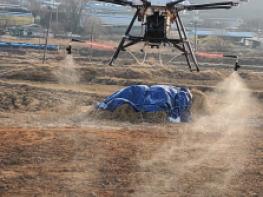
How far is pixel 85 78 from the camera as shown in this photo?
34.6m

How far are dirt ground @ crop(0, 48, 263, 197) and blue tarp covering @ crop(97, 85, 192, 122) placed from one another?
2.28 feet

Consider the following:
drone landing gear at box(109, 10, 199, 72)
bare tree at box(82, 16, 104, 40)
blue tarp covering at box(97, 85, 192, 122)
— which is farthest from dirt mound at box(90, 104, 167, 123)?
bare tree at box(82, 16, 104, 40)

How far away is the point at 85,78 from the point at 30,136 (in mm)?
18585

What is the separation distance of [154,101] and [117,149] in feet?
21.0

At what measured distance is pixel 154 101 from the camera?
21.1m

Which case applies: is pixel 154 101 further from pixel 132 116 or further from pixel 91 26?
pixel 91 26

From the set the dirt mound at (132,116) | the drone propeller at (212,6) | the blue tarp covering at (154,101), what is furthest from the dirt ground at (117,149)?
the drone propeller at (212,6)

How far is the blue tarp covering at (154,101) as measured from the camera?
2100 cm

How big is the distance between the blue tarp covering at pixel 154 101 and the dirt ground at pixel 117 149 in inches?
27.4

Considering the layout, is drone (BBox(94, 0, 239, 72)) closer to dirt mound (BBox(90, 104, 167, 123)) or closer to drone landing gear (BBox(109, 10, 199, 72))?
drone landing gear (BBox(109, 10, 199, 72))

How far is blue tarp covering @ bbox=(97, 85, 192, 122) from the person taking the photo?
2100 centimetres

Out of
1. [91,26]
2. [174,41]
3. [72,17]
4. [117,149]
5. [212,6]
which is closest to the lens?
[212,6]

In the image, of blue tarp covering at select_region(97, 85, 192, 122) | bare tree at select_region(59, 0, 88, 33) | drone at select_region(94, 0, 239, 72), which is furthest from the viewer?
bare tree at select_region(59, 0, 88, 33)

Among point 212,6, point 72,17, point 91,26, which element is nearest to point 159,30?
point 212,6
